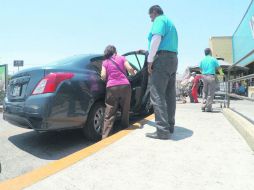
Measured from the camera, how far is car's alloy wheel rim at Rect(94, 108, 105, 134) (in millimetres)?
5400

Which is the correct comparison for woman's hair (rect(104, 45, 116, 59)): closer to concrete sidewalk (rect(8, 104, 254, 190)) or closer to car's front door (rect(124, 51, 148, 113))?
car's front door (rect(124, 51, 148, 113))

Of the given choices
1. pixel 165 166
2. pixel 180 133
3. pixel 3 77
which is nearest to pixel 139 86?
pixel 180 133

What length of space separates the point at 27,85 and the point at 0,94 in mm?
11553

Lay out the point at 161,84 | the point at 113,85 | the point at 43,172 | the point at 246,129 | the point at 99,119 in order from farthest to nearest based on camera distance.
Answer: the point at 99,119, the point at 113,85, the point at 161,84, the point at 246,129, the point at 43,172

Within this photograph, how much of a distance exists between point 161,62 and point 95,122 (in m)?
1.60

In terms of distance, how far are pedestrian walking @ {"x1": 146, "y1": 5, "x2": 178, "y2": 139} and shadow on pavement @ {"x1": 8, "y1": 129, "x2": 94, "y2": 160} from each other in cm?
136

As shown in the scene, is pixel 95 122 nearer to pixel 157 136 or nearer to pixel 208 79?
pixel 157 136

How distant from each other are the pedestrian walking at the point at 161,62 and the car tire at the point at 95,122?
116 cm

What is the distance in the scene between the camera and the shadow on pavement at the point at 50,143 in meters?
4.87

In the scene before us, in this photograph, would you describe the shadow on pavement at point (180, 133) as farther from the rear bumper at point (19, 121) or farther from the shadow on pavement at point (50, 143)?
the rear bumper at point (19, 121)

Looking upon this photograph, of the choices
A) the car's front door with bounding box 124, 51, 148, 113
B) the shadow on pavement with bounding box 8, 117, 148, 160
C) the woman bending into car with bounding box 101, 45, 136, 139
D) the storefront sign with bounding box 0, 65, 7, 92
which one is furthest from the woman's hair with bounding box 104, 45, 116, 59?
the storefront sign with bounding box 0, 65, 7, 92

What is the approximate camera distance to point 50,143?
17.9 feet

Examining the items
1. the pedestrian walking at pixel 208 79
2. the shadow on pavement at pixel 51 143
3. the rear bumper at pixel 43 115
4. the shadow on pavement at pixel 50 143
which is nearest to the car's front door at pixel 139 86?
the shadow on pavement at pixel 51 143

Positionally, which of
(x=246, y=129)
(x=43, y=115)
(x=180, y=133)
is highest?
(x=43, y=115)
